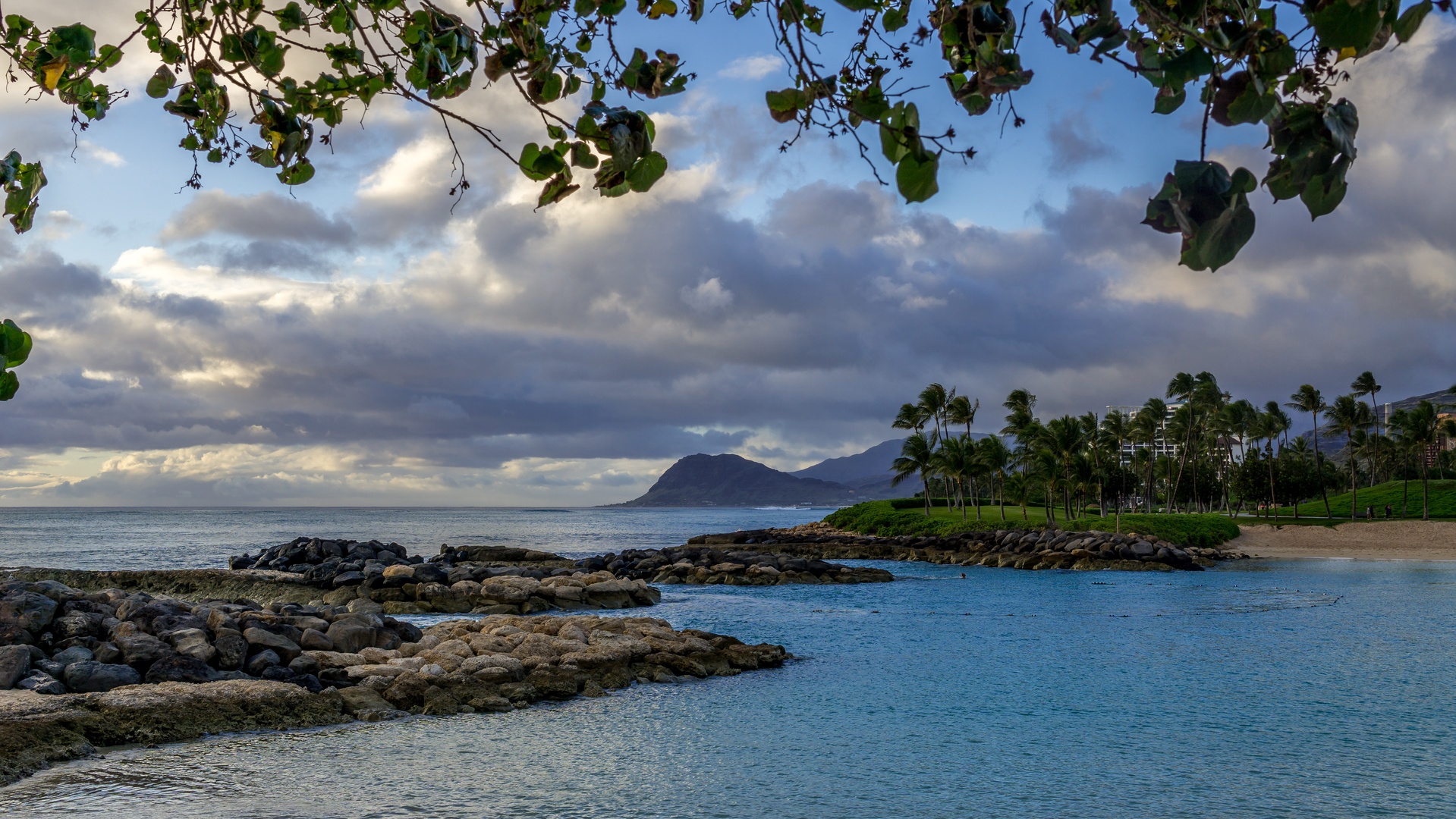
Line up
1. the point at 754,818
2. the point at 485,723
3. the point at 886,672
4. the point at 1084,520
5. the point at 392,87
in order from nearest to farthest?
the point at 392,87, the point at 754,818, the point at 485,723, the point at 886,672, the point at 1084,520

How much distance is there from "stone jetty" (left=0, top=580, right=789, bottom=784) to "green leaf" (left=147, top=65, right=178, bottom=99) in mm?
7634

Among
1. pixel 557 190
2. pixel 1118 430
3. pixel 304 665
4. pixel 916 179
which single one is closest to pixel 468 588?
pixel 304 665

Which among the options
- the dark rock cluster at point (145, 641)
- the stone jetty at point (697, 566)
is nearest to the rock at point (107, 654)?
the dark rock cluster at point (145, 641)

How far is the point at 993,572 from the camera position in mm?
44531

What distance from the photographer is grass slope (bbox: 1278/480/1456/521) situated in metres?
78.2

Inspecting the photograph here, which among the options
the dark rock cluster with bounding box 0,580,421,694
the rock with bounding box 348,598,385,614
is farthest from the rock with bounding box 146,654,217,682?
the rock with bounding box 348,598,385,614

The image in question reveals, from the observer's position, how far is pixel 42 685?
37.2 ft

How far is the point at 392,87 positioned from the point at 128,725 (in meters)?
9.50

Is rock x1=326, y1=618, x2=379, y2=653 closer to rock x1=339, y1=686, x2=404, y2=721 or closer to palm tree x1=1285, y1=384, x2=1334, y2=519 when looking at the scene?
rock x1=339, y1=686, x2=404, y2=721

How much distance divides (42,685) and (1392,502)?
331ft

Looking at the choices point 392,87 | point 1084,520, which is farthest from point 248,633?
point 1084,520

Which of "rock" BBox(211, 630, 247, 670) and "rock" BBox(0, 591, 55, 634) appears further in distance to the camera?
"rock" BBox(211, 630, 247, 670)

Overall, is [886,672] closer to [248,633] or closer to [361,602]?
[248,633]

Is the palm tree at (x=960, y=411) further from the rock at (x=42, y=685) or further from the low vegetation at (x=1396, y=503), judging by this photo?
the rock at (x=42, y=685)
